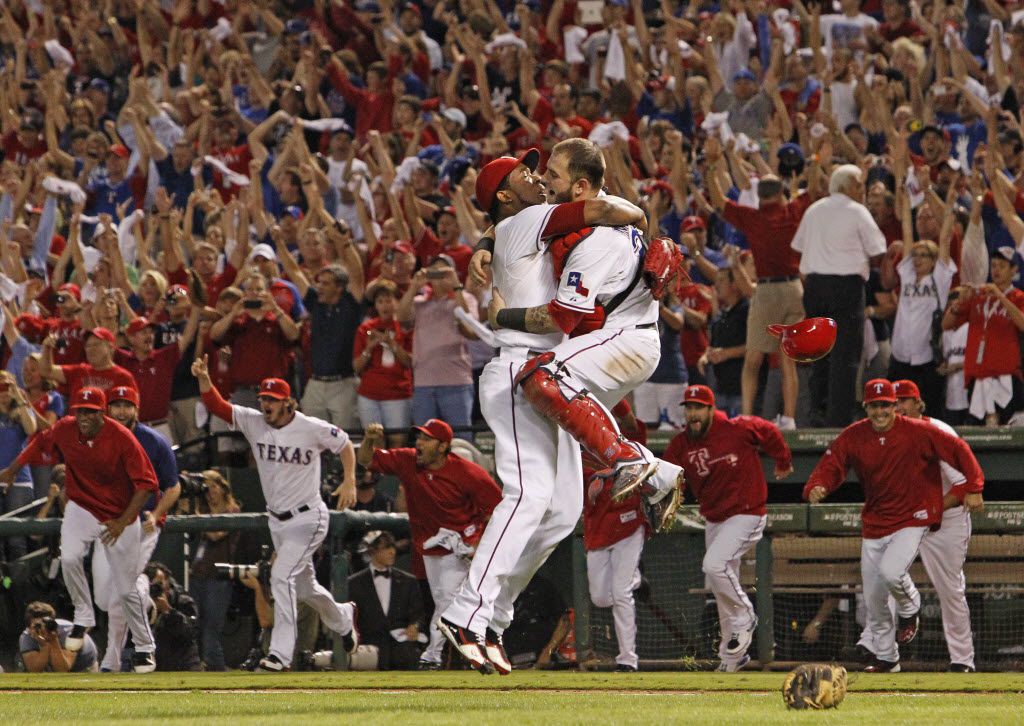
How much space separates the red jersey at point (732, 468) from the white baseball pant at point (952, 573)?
3.78ft

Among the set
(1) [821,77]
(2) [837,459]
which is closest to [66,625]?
(2) [837,459]

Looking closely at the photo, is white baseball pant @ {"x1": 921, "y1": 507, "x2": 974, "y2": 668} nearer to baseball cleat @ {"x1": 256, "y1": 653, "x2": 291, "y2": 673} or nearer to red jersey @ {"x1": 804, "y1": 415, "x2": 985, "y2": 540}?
red jersey @ {"x1": 804, "y1": 415, "x2": 985, "y2": 540}

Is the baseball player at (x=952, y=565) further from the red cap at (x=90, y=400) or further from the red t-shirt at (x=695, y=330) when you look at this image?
the red cap at (x=90, y=400)

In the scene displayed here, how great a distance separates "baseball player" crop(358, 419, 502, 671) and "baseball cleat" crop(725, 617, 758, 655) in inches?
73.2

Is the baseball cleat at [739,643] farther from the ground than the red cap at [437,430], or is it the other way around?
the red cap at [437,430]

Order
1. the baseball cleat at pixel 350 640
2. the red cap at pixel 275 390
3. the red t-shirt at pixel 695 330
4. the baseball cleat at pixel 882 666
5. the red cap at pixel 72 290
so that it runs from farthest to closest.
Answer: the red cap at pixel 72 290, the red t-shirt at pixel 695 330, the red cap at pixel 275 390, the baseball cleat at pixel 350 640, the baseball cleat at pixel 882 666

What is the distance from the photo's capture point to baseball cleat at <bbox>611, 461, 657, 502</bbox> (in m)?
6.77

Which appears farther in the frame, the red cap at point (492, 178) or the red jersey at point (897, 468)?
the red jersey at point (897, 468)

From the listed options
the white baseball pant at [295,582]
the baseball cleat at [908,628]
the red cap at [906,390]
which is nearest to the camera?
the baseball cleat at [908,628]

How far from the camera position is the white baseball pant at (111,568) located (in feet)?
38.2

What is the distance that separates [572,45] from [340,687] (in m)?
11.3

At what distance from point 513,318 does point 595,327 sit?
15.8 inches

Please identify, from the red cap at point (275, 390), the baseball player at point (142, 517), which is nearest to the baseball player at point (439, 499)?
the red cap at point (275, 390)

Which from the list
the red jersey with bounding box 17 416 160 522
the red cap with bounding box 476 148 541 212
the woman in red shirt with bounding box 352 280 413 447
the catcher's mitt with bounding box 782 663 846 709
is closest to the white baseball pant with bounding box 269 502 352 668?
the red jersey with bounding box 17 416 160 522
